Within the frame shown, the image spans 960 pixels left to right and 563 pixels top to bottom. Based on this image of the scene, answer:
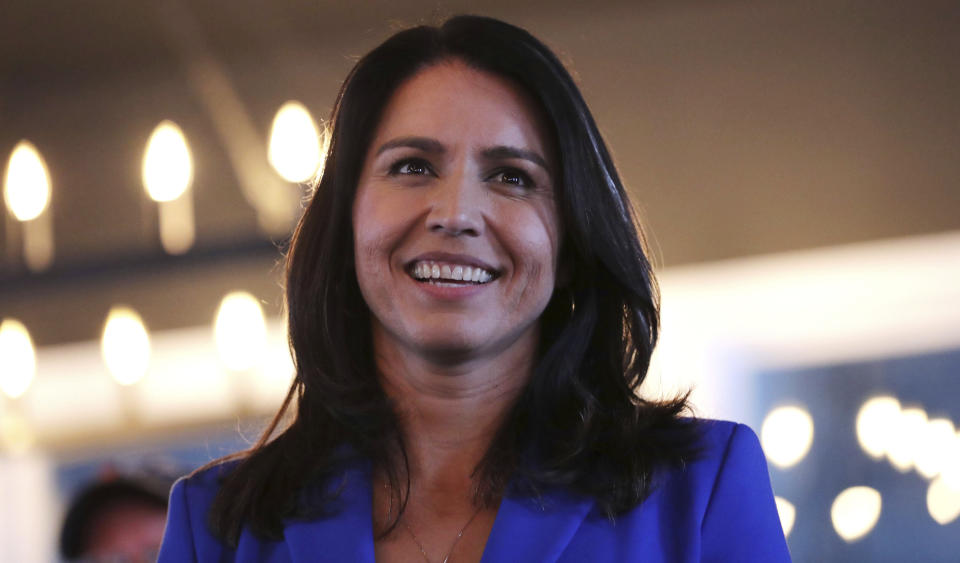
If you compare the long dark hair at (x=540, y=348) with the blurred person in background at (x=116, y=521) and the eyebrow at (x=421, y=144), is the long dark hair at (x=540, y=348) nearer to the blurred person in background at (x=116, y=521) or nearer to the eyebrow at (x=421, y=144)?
the eyebrow at (x=421, y=144)

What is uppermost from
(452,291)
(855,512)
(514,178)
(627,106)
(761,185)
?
(627,106)

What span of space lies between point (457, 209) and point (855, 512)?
3327mm

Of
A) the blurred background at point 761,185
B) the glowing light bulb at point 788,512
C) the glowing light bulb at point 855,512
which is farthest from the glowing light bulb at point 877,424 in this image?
the glowing light bulb at point 788,512

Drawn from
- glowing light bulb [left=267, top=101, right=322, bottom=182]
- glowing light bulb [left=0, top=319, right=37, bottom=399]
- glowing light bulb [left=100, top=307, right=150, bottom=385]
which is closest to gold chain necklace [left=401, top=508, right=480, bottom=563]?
glowing light bulb [left=267, top=101, right=322, bottom=182]

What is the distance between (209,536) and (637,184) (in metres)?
3.09

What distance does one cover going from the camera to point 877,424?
4.16 meters

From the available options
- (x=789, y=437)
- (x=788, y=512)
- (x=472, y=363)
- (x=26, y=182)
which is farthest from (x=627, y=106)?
(x=472, y=363)

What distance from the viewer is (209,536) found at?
1.25 meters

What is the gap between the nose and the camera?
Result: 117 cm

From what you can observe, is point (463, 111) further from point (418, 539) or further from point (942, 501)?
point (942, 501)

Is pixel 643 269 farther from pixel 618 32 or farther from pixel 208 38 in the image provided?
pixel 208 38

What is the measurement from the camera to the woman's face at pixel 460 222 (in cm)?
118

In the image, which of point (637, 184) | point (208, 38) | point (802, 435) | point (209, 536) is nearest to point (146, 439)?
point (208, 38)

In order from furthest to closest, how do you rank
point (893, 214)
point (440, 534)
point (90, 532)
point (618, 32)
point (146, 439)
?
point (146, 439), point (618, 32), point (893, 214), point (90, 532), point (440, 534)
